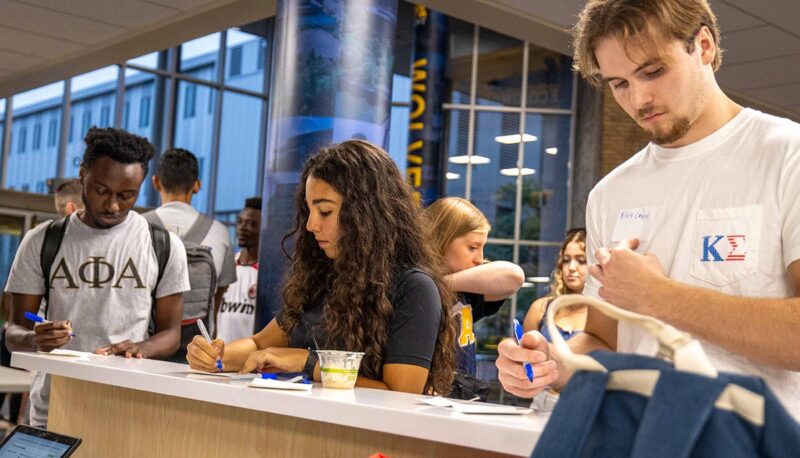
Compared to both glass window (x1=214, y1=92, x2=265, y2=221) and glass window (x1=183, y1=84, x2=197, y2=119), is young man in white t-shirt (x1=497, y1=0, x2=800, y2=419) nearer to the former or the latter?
glass window (x1=183, y1=84, x2=197, y2=119)

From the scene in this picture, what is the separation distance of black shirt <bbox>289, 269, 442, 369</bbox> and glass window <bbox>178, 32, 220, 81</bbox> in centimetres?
1123

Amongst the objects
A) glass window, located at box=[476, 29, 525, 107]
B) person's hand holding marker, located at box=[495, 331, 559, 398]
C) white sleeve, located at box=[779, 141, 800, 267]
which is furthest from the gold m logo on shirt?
glass window, located at box=[476, 29, 525, 107]

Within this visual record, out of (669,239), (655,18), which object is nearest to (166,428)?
(669,239)

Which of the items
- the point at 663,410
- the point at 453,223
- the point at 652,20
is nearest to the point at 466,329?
the point at 453,223

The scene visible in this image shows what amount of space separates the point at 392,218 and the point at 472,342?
1.08 meters

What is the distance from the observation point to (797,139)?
159 cm

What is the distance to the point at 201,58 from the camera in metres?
13.1

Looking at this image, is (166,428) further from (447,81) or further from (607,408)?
(447,81)

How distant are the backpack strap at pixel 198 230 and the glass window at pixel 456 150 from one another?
7.07 metres

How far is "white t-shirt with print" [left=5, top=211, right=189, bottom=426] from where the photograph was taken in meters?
3.34

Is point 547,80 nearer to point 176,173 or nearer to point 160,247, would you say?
point 176,173

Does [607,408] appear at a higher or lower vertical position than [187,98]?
lower

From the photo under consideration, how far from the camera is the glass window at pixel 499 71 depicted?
1180 cm

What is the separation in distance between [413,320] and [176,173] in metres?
2.84
